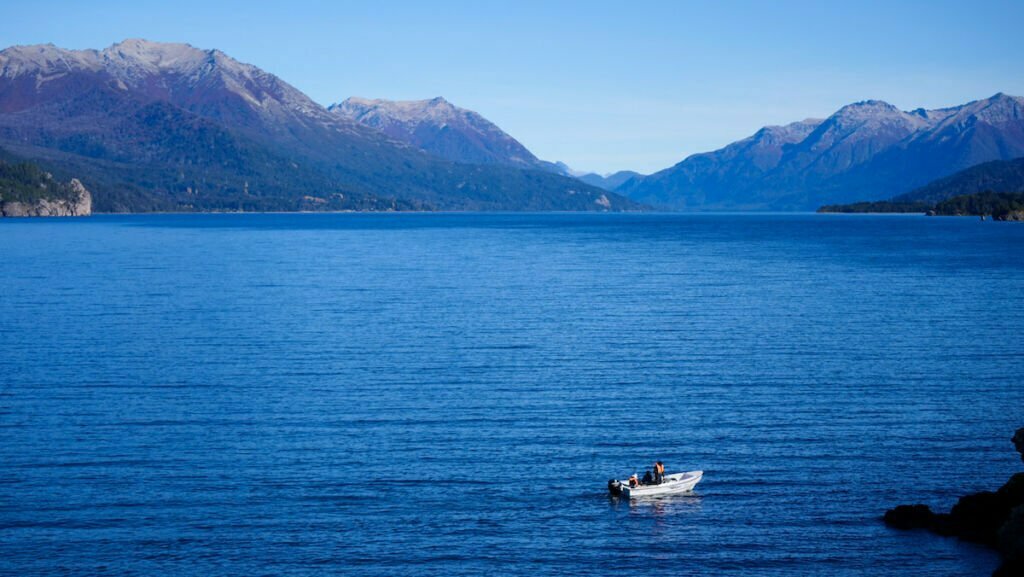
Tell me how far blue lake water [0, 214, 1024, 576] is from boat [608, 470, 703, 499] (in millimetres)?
563

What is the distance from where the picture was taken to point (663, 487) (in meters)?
43.2

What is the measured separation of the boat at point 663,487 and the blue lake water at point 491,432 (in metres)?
0.56

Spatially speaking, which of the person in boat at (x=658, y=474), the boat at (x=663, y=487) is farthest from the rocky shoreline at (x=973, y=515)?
the person in boat at (x=658, y=474)

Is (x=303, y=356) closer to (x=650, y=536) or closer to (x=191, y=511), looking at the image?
(x=191, y=511)

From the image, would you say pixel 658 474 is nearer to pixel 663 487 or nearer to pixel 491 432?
pixel 663 487

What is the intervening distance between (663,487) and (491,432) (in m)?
11.6

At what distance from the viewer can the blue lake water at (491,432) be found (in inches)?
1505

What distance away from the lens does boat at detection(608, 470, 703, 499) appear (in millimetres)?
42844

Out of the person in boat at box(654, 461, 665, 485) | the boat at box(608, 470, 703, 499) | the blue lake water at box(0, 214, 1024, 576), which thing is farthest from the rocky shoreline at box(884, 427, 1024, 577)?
the person in boat at box(654, 461, 665, 485)

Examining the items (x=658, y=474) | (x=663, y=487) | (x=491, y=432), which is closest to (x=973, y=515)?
(x=663, y=487)

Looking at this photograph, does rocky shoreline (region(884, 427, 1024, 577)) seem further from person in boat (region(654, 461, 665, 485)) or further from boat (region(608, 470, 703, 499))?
person in boat (region(654, 461, 665, 485))

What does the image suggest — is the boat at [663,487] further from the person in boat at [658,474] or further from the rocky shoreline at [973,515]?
the rocky shoreline at [973,515]

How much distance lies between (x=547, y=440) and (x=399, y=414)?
912cm

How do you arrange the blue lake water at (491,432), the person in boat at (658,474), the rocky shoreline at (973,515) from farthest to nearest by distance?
the person in boat at (658,474)
the rocky shoreline at (973,515)
the blue lake water at (491,432)
